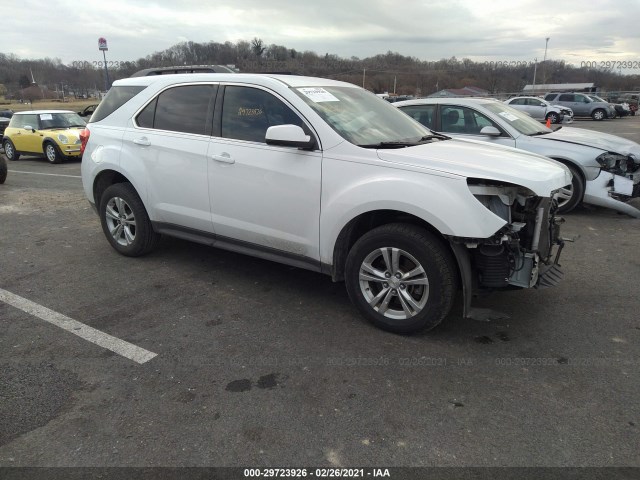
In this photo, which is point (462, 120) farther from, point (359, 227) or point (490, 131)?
point (359, 227)

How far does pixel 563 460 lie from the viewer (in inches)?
93.0

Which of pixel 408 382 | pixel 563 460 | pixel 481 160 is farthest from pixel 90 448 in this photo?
pixel 481 160

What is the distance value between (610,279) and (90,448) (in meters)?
4.62

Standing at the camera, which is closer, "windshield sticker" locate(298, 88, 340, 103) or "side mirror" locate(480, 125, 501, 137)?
"windshield sticker" locate(298, 88, 340, 103)

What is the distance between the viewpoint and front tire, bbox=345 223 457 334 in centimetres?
331

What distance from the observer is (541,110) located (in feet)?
86.7

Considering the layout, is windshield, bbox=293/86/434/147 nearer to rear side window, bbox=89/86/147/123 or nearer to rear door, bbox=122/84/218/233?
rear door, bbox=122/84/218/233

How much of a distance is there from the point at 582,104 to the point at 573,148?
29730 mm

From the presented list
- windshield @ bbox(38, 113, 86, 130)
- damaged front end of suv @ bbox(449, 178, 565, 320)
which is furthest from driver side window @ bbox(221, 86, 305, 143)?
windshield @ bbox(38, 113, 86, 130)

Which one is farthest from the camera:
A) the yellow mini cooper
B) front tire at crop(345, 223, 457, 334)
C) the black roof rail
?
the yellow mini cooper

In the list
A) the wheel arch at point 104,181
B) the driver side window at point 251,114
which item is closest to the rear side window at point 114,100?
the wheel arch at point 104,181

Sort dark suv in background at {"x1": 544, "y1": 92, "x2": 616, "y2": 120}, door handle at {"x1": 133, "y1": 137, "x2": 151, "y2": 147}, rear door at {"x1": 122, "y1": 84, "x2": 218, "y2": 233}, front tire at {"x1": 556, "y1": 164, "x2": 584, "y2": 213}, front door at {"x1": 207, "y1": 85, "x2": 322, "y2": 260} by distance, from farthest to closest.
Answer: dark suv in background at {"x1": 544, "y1": 92, "x2": 616, "y2": 120} < front tire at {"x1": 556, "y1": 164, "x2": 584, "y2": 213} < door handle at {"x1": 133, "y1": 137, "x2": 151, "y2": 147} < rear door at {"x1": 122, "y1": 84, "x2": 218, "y2": 233} < front door at {"x1": 207, "y1": 85, "x2": 322, "y2": 260}

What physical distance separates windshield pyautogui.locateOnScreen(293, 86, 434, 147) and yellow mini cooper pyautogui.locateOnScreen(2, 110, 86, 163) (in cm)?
1248

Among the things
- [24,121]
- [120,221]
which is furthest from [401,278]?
[24,121]
